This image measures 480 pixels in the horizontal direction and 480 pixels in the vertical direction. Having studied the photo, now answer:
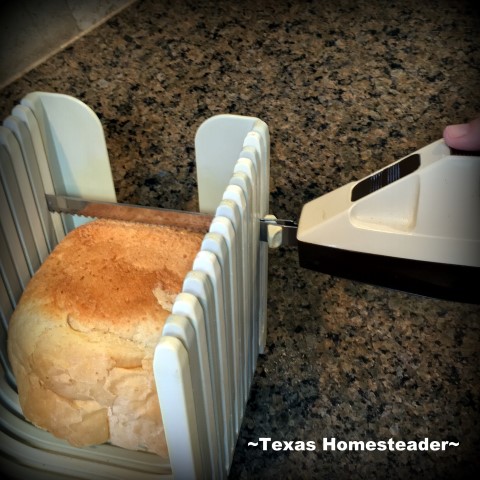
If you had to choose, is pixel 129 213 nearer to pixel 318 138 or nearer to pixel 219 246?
pixel 219 246

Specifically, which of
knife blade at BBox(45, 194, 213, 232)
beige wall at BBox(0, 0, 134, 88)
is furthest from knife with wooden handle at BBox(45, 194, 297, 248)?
beige wall at BBox(0, 0, 134, 88)

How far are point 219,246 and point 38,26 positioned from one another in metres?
0.86

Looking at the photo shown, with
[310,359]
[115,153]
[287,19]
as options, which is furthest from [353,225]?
[287,19]

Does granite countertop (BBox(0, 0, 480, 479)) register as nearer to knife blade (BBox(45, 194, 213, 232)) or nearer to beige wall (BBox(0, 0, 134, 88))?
beige wall (BBox(0, 0, 134, 88))

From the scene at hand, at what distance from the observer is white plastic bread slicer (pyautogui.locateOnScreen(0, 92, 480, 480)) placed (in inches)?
22.4

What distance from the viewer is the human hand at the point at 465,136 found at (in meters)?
0.64

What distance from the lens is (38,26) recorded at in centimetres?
123

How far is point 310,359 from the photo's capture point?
942 mm

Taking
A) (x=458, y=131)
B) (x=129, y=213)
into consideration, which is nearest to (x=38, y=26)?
(x=129, y=213)

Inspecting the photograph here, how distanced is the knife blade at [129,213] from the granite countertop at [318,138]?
0.75 ft

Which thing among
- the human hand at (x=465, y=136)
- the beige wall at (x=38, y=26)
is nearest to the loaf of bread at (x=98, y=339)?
the human hand at (x=465, y=136)

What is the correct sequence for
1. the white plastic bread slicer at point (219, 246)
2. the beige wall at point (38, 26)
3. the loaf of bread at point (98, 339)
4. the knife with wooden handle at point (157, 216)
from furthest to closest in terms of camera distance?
the beige wall at point (38, 26)
the knife with wooden handle at point (157, 216)
the loaf of bread at point (98, 339)
the white plastic bread slicer at point (219, 246)

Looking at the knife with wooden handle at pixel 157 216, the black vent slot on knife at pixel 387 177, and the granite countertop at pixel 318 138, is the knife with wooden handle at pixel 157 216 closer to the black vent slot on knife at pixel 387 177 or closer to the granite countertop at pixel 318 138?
the black vent slot on knife at pixel 387 177

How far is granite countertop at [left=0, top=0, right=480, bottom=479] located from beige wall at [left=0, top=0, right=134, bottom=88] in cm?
2
